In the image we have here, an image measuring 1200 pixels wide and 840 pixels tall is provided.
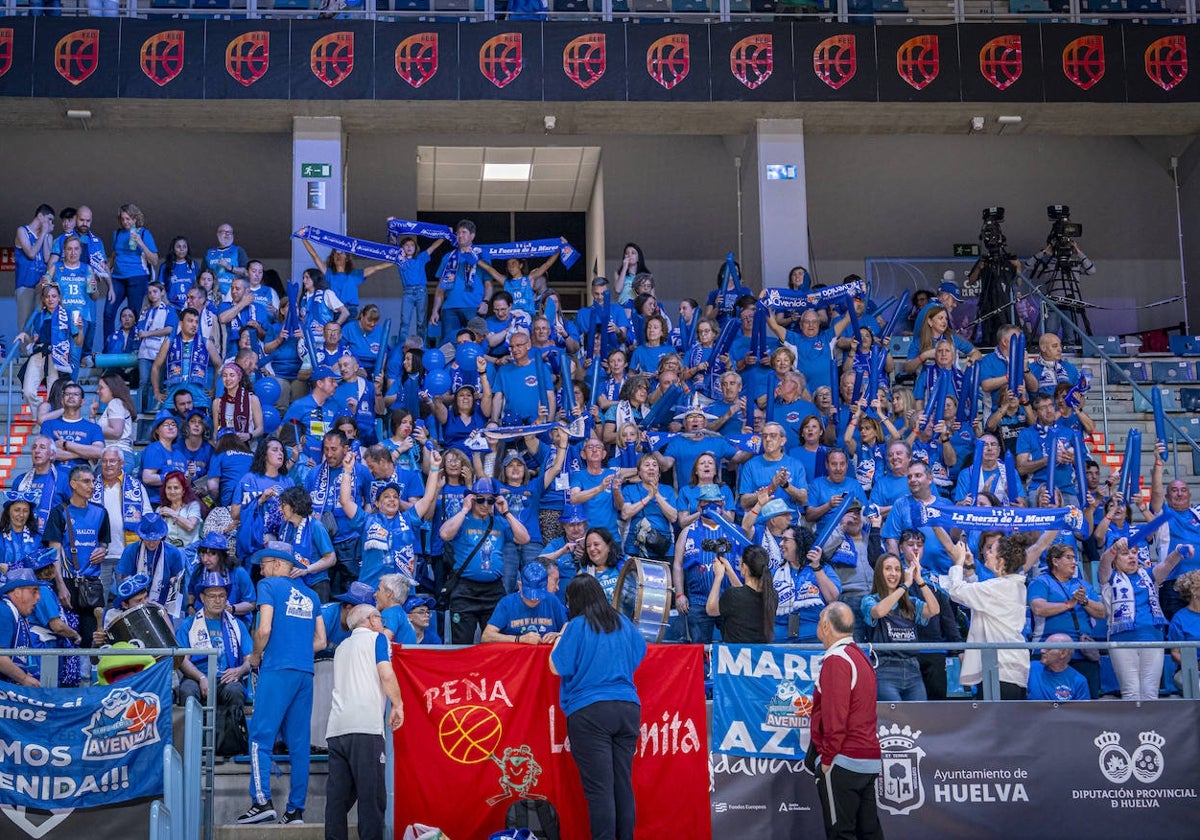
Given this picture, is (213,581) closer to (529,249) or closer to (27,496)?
(27,496)

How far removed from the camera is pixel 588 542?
1039cm

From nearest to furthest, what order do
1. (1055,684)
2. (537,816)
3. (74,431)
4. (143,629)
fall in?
1. (537,816)
2. (143,629)
3. (1055,684)
4. (74,431)

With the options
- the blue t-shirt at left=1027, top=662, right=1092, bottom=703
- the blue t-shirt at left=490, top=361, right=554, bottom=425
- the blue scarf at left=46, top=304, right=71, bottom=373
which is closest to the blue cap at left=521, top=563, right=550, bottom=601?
the blue t-shirt at left=1027, top=662, right=1092, bottom=703

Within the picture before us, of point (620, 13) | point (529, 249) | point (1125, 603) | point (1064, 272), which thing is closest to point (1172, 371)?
point (1064, 272)

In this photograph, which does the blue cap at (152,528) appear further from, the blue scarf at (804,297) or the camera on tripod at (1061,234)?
the camera on tripod at (1061,234)

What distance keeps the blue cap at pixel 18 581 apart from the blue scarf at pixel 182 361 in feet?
15.0

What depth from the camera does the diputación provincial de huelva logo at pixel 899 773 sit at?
9484 mm

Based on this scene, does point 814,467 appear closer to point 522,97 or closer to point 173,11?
point 522,97

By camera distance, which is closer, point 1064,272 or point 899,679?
point 899,679

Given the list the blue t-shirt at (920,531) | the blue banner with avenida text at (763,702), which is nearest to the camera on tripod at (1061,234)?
the blue t-shirt at (920,531)

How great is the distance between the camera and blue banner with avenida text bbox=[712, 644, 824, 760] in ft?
30.9

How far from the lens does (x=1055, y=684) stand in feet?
34.1

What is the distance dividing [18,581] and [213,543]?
1411 millimetres

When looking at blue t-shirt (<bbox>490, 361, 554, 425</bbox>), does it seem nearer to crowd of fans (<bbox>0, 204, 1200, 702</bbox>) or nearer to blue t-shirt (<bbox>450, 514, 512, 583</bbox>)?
crowd of fans (<bbox>0, 204, 1200, 702</bbox>)
